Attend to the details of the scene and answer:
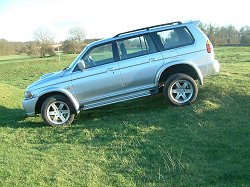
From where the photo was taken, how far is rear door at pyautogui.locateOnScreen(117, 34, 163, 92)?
279 inches

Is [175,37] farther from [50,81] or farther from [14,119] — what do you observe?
[14,119]

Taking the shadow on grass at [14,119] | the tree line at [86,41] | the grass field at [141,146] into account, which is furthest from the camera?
the tree line at [86,41]

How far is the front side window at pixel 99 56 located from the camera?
23.7ft

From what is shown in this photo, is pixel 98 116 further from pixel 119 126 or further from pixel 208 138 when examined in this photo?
pixel 208 138

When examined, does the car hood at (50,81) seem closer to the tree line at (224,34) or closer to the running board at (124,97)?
the running board at (124,97)

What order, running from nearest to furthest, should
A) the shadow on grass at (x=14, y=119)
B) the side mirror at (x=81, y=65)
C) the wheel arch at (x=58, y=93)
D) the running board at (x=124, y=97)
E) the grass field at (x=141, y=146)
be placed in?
the grass field at (x=141, y=146) → the side mirror at (x=81, y=65) → the wheel arch at (x=58, y=93) → the running board at (x=124, y=97) → the shadow on grass at (x=14, y=119)

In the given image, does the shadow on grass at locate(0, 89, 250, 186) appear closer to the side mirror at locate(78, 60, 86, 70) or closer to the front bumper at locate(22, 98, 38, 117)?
the front bumper at locate(22, 98, 38, 117)

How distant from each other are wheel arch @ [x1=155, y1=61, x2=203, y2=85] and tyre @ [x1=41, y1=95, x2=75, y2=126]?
2161mm

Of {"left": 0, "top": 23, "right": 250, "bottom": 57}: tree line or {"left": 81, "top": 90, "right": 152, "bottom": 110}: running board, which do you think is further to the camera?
{"left": 0, "top": 23, "right": 250, "bottom": 57}: tree line

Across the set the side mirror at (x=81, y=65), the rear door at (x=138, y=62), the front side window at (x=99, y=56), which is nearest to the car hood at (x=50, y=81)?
the side mirror at (x=81, y=65)

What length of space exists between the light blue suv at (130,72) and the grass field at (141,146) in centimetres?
43

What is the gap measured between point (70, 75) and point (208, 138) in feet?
11.5

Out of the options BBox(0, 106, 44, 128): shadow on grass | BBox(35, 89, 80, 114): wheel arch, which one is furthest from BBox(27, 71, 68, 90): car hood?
BBox(0, 106, 44, 128): shadow on grass

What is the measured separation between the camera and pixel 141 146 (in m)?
5.25
